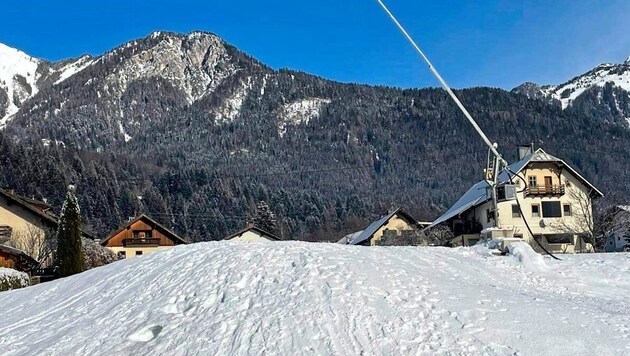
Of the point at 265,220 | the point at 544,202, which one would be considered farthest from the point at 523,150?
the point at 265,220

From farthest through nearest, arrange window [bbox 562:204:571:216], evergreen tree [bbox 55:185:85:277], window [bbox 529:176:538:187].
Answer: window [bbox 562:204:571:216], window [bbox 529:176:538:187], evergreen tree [bbox 55:185:85:277]

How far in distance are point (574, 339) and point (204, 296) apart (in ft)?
24.0

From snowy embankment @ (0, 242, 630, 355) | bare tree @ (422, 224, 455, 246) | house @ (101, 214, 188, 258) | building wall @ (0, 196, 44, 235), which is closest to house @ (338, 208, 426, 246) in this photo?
bare tree @ (422, 224, 455, 246)

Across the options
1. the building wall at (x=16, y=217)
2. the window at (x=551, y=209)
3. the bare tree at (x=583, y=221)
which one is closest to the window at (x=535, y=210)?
Result: the window at (x=551, y=209)

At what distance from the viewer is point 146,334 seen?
12234 mm

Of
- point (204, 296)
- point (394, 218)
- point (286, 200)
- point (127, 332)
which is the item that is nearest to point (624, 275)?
point (204, 296)

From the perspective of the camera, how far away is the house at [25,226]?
47416 millimetres

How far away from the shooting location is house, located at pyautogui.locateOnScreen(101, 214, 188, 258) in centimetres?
6988

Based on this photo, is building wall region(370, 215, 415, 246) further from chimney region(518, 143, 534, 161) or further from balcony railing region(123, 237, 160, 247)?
balcony railing region(123, 237, 160, 247)

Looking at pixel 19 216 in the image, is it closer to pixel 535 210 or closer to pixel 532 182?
Answer: pixel 532 182

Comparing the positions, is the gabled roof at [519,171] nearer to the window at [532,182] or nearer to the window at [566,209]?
the window at [532,182]

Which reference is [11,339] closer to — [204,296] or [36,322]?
[36,322]

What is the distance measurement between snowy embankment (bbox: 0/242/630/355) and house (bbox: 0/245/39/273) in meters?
23.4

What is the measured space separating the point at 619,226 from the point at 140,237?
50.2 meters
